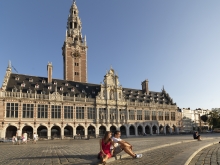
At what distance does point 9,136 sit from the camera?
128 ft

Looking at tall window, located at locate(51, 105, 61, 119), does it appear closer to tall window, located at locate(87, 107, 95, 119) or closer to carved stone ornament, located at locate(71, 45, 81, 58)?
tall window, located at locate(87, 107, 95, 119)

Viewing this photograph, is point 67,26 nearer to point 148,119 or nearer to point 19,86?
point 19,86

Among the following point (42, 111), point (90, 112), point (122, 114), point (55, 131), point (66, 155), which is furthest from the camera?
point (122, 114)

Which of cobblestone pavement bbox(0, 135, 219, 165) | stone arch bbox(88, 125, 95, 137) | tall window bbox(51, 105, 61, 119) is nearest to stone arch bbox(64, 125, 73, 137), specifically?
tall window bbox(51, 105, 61, 119)

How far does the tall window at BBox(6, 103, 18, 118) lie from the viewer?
38894 mm

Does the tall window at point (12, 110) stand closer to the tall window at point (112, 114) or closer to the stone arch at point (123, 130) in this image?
the tall window at point (112, 114)

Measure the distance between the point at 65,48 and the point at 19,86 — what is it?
79.0 ft

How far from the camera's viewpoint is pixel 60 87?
158 feet

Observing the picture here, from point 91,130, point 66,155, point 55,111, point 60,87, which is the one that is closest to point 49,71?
point 60,87

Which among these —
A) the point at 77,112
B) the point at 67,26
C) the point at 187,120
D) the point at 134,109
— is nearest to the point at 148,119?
the point at 134,109

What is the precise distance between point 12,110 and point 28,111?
287 cm

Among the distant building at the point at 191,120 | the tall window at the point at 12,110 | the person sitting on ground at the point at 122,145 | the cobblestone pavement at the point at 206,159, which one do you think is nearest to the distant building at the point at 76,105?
the tall window at the point at 12,110

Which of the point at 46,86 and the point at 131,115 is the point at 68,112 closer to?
the point at 46,86

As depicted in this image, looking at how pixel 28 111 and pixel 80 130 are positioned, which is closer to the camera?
pixel 28 111
